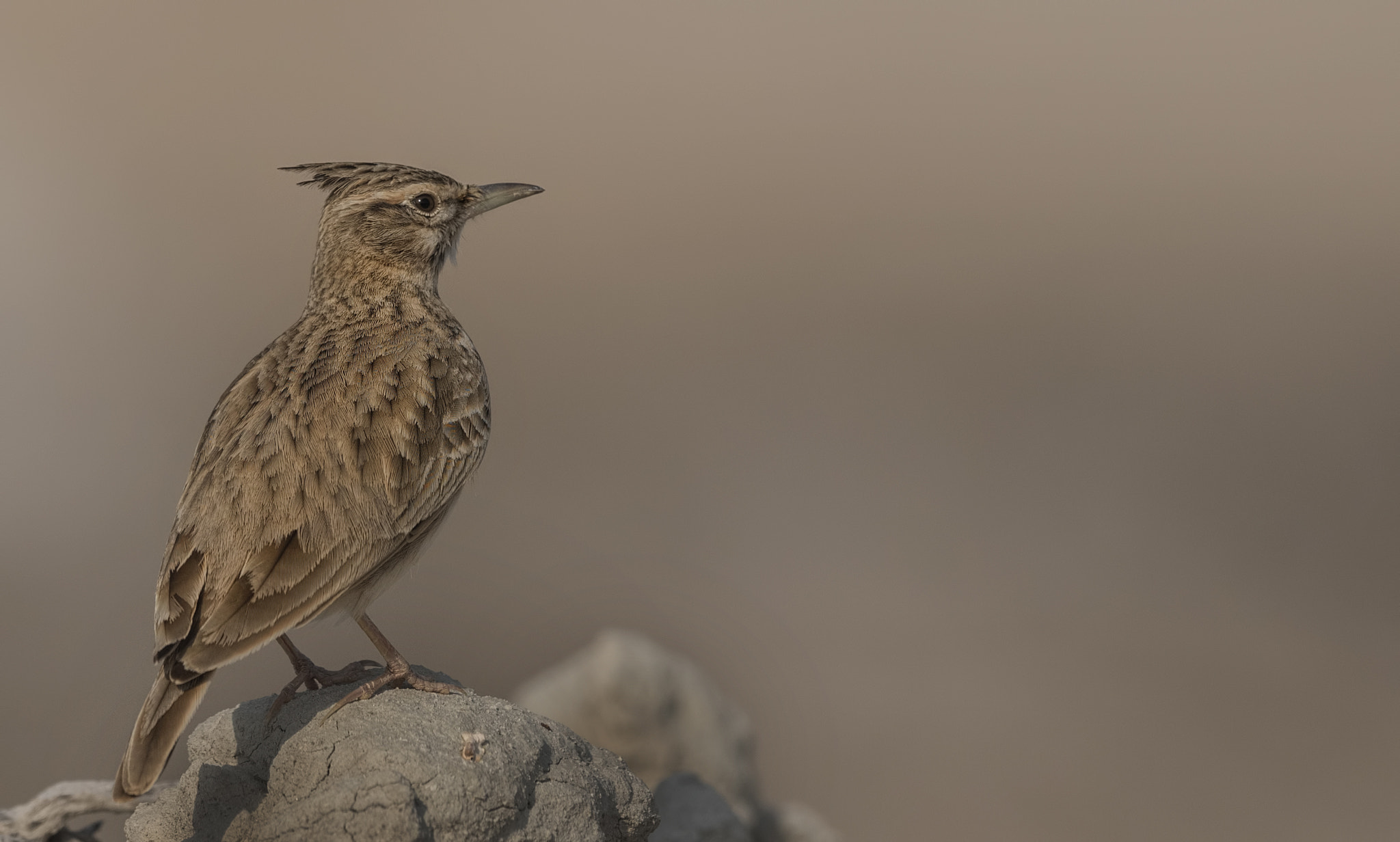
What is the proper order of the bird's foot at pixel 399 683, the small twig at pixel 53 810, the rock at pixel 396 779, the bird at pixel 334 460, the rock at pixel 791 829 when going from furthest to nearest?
the rock at pixel 791 829, the small twig at pixel 53 810, the bird's foot at pixel 399 683, the bird at pixel 334 460, the rock at pixel 396 779

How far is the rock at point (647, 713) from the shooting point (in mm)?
9078

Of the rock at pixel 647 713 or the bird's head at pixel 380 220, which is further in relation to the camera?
the rock at pixel 647 713

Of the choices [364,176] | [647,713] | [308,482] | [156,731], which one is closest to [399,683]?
[308,482]

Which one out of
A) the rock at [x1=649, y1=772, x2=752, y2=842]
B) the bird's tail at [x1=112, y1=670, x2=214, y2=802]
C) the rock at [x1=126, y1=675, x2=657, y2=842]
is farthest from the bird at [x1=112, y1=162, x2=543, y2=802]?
the rock at [x1=649, y1=772, x2=752, y2=842]

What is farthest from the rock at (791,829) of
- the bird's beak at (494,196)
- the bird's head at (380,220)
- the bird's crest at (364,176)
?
the bird's crest at (364,176)

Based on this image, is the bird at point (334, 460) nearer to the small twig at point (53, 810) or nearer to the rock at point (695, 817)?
the small twig at point (53, 810)

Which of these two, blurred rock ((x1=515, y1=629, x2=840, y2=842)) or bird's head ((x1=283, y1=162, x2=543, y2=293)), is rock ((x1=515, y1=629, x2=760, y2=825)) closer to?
blurred rock ((x1=515, y1=629, x2=840, y2=842))

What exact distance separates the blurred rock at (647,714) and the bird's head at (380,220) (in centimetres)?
283

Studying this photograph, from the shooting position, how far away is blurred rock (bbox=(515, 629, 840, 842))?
9.08m

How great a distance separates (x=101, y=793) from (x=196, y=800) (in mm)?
1446

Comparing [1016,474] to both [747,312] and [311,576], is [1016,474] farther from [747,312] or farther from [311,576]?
[311,576]

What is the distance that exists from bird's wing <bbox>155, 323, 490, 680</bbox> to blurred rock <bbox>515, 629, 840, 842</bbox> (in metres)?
2.72

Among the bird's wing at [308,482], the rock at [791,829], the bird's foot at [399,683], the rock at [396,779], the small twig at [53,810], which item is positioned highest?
the bird's wing at [308,482]

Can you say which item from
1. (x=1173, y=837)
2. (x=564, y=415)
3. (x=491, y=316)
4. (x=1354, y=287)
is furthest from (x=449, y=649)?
(x=1354, y=287)
